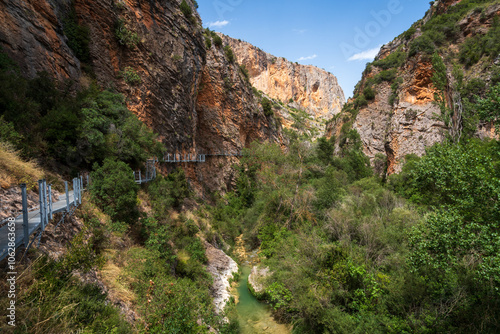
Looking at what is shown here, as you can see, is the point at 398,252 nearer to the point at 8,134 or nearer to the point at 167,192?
the point at 167,192

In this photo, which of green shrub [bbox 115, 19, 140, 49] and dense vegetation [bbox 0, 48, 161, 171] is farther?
green shrub [bbox 115, 19, 140, 49]

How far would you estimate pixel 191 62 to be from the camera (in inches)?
883

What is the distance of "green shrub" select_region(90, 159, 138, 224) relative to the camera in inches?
375

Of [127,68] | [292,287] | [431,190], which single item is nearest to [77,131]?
[127,68]

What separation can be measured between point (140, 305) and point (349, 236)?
10030 millimetres

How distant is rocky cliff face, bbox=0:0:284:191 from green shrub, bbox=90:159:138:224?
5.67 m

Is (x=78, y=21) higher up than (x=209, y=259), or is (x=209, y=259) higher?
(x=78, y=21)

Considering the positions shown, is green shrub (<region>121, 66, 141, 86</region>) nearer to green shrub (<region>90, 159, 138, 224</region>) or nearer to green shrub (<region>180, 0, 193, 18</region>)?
green shrub (<region>90, 159, 138, 224</region>)

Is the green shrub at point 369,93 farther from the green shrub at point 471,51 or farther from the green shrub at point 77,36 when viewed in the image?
the green shrub at point 77,36

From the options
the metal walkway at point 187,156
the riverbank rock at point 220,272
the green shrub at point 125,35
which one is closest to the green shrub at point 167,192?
the metal walkway at point 187,156

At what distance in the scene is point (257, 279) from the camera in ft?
46.0

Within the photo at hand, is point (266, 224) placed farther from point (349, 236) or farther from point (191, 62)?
point (191, 62)

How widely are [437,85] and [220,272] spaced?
79.2 feet

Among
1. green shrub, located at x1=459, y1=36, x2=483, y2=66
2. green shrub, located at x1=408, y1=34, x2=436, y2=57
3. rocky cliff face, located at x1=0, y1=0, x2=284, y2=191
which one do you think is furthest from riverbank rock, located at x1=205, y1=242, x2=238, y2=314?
green shrub, located at x1=408, y1=34, x2=436, y2=57
